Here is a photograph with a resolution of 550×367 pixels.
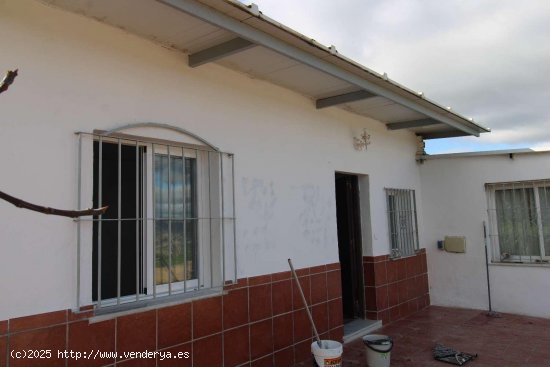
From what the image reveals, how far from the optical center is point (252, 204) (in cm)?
423

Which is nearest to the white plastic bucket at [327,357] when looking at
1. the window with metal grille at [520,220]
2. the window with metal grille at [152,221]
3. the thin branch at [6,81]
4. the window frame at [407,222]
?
the window with metal grille at [152,221]

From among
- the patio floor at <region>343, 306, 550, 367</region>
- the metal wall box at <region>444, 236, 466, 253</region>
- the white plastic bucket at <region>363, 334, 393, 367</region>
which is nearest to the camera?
Answer: the white plastic bucket at <region>363, 334, 393, 367</region>

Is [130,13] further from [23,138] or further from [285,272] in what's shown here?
[285,272]

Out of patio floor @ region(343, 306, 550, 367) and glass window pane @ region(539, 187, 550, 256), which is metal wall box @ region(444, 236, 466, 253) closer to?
patio floor @ region(343, 306, 550, 367)

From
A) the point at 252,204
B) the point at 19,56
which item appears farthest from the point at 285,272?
the point at 19,56

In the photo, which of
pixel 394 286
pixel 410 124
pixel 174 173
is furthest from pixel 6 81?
pixel 394 286

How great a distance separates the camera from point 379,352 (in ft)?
14.6

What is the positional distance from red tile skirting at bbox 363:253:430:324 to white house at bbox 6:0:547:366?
110 cm

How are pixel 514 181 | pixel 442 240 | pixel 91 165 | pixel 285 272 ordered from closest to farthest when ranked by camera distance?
pixel 91 165
pixel 285 272
pixel 514 181
pixel 442 240

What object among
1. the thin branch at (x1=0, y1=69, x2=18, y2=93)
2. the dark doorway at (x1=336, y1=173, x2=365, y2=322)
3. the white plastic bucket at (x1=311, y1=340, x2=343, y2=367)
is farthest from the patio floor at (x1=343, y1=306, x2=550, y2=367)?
the thin branch at (x1=0, y1=69, x2=18, y2=93)

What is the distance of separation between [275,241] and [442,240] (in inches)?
174

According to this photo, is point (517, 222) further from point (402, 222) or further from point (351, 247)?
point (351, 247)

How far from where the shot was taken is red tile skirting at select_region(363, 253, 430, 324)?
20.5 feet

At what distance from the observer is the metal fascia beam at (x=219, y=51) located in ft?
11.2
